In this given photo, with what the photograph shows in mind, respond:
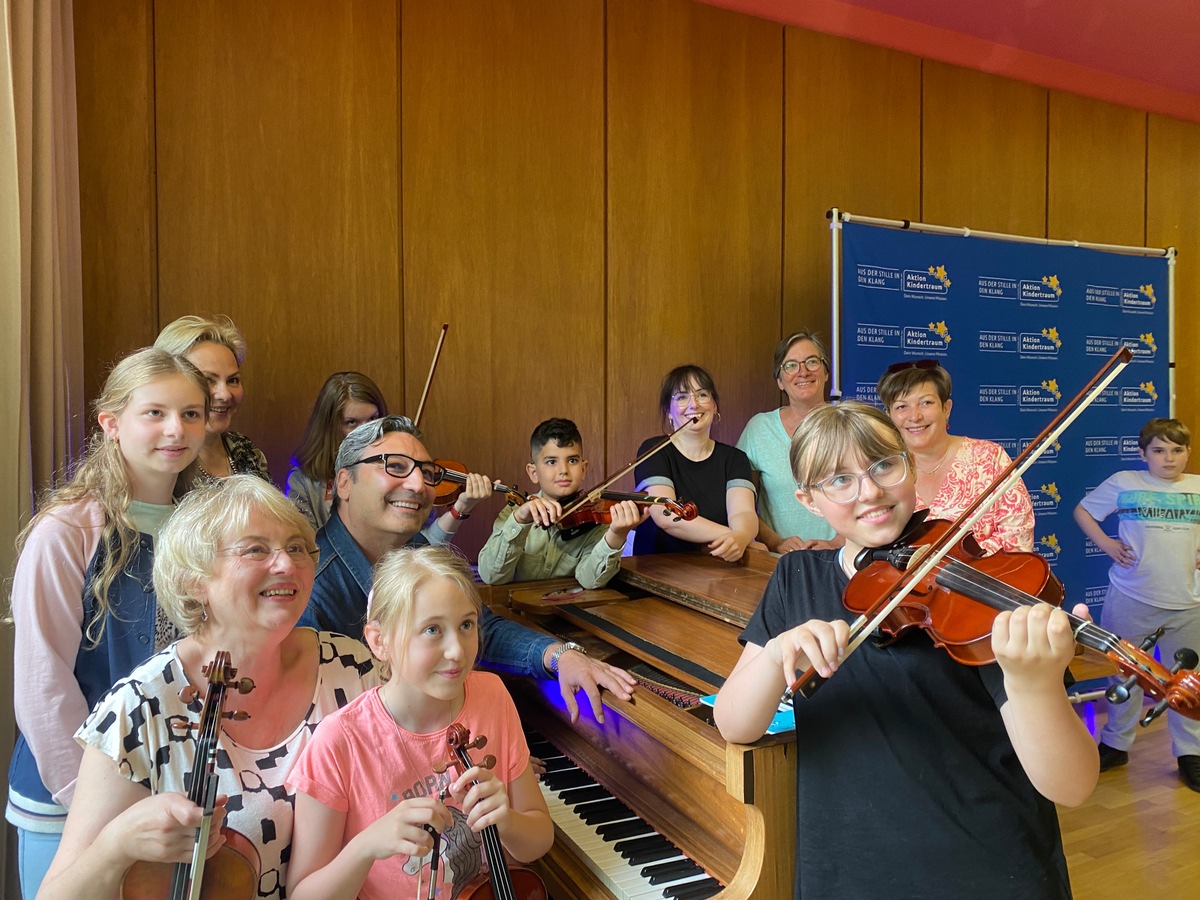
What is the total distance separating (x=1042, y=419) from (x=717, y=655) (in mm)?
3375

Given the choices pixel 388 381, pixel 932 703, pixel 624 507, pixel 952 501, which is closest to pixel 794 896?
pixel 932 703

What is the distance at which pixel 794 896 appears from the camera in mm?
1172

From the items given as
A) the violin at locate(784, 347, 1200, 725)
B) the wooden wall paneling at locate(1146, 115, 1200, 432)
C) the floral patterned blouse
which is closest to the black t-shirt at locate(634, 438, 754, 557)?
the floral patterned blouse

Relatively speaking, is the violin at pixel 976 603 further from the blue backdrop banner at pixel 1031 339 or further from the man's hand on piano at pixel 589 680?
the blue backdrop banner at pixel 1031 339

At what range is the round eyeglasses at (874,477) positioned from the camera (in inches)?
45.2

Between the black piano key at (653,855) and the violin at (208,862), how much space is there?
21.4 inches

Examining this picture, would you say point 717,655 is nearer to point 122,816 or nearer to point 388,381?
point 122,816

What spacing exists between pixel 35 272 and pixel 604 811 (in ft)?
6.03

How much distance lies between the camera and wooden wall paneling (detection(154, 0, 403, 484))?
2.89 meters

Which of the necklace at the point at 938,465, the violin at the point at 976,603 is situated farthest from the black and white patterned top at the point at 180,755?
the necklace at the point at 938,465

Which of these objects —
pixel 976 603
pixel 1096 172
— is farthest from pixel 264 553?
pixel 1096 172

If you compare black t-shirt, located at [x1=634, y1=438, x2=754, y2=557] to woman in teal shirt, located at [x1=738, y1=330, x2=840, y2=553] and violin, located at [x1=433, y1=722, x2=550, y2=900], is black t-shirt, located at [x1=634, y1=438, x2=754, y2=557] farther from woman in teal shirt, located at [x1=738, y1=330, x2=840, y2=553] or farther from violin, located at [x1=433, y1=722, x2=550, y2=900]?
violin, located at [x1=433, y1=722, x2=550, y2=900]

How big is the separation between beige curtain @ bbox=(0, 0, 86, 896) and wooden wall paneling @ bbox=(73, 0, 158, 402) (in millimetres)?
269

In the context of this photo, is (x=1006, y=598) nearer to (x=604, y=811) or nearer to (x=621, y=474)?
(x=604, y=811)
